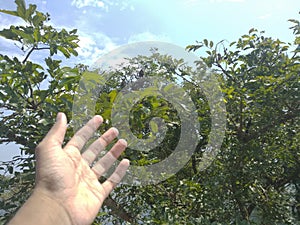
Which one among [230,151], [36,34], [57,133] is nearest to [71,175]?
[57,133]

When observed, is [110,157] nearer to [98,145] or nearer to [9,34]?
[98,145]

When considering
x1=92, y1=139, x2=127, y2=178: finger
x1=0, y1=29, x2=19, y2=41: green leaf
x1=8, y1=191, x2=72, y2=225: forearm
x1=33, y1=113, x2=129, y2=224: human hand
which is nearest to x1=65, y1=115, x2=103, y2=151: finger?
x1=33, y1=113, x2=129, y2=224: human hand

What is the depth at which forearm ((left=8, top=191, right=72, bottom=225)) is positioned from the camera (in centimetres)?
113

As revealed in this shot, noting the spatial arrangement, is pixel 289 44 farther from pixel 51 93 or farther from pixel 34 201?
pixel 34 201

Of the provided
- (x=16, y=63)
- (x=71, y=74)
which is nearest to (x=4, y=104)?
(x=16, y=63)

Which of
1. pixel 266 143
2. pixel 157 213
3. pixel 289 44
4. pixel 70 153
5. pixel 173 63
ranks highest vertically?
pixel 289 44

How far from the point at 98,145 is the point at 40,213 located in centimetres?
49

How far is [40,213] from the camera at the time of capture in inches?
46.2

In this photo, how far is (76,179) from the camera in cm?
142

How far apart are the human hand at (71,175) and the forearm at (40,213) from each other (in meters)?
0.01

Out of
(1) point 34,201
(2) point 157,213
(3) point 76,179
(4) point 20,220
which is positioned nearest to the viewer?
(4) point 20,220

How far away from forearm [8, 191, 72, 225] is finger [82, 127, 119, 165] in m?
0.33

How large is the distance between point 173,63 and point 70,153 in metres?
1.69

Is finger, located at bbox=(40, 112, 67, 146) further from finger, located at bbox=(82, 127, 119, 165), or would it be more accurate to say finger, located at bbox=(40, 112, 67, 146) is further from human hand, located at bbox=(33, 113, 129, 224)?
finger, located at bbox=(82, 127, 119, 165)
